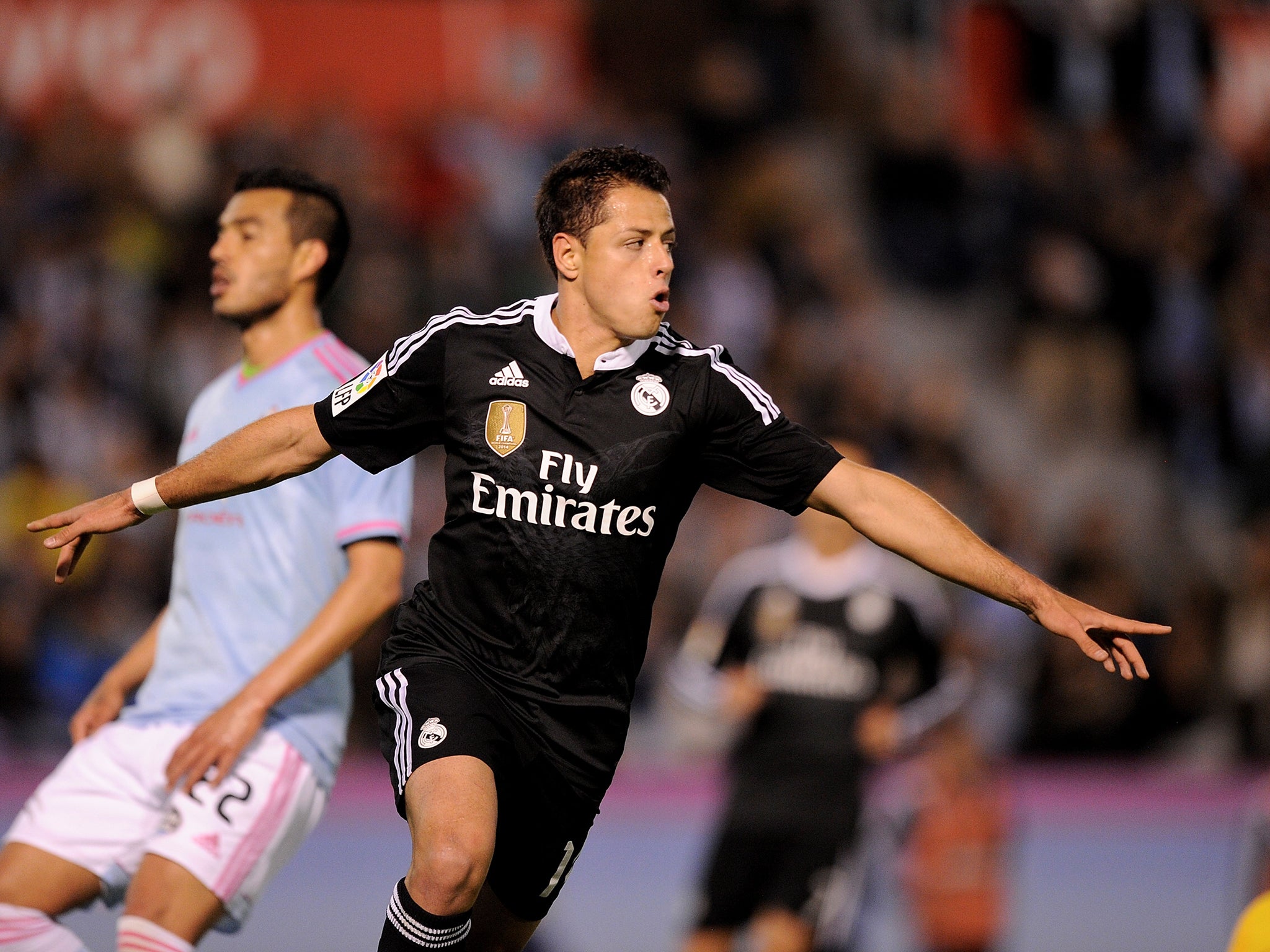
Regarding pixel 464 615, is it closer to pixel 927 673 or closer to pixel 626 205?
pixel 626 205

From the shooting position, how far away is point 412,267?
472 inches

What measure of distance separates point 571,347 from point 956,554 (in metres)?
1.22

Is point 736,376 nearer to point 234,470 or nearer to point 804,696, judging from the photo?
point 234,470

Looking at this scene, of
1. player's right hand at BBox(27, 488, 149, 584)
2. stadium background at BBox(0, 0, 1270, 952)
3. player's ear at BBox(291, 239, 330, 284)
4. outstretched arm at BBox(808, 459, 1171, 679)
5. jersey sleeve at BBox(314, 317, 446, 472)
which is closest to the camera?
outstretched arm at BBox(808, 459, 1171, 679)

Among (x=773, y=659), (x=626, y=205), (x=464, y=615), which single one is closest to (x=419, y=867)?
(x=464, y=615)

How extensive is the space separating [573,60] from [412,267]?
329cm

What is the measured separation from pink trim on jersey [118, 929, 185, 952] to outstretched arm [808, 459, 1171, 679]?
2230 millimetres

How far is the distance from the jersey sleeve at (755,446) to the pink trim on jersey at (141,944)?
2.05 meters

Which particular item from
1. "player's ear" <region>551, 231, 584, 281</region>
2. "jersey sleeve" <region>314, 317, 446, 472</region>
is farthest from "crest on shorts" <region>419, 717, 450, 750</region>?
"player's ear" <region>551, 231, 584, 281</region>

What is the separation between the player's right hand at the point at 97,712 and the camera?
5.51m

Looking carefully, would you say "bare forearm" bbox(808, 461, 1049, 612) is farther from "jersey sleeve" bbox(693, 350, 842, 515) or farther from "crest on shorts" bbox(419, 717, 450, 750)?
"crest on shorts" bbox(419, 717, 450, 750)

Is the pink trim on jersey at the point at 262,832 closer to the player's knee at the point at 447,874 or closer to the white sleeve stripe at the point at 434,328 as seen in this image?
the player's knee at the point at 447,874

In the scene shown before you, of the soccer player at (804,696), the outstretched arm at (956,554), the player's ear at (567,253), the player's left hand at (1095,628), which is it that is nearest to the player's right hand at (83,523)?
the player's ear at (567,253)

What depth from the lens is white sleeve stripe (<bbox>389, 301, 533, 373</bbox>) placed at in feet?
15.2
